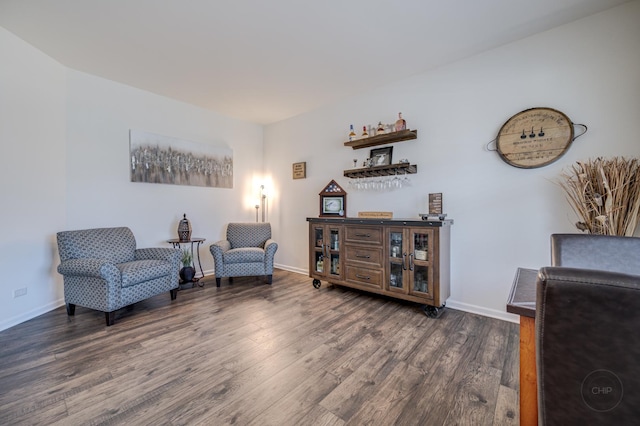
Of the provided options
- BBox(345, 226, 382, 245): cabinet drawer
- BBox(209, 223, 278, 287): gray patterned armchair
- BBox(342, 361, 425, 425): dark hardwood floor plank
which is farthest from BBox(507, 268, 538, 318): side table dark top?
→ BBox(209, 223, 278, 287): gray patterned armchair

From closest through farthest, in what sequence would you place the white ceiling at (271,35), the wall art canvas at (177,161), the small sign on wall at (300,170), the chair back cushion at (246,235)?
1. the white ceiling at (271,35)
2. the wall art canvas at (177,161)
3. the chair back cushion at (246,235)
4. the small sign on wall at (300,170)

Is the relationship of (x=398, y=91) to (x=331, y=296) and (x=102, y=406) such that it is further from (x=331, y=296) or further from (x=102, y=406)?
(x=102, y=406)

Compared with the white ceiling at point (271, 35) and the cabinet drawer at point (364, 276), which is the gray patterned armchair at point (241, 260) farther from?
the white ceiling at point (271, 35)

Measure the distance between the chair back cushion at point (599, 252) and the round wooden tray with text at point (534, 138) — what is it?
1.31 meters

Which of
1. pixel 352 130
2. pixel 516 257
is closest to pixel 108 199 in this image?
pixel 352 130

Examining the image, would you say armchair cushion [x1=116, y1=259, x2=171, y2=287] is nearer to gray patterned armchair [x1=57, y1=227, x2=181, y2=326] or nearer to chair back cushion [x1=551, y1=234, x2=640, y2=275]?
gray patterned armchair [x1=57, y1=227, x2=181, y2=326]

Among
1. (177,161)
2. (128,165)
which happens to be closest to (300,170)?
(177,161)

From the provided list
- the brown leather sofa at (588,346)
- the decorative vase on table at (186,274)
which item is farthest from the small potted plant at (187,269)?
the brown leather sofa at (588,346)

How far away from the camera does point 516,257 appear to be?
8.47 feet

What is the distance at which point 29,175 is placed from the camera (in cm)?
266

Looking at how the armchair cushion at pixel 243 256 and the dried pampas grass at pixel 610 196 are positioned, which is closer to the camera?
the dried pampas grass at pixel 610 196

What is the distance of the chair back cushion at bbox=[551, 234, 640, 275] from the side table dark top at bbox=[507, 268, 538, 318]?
0.21m

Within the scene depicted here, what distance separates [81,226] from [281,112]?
320cm

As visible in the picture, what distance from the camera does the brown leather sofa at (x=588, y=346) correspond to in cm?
53
